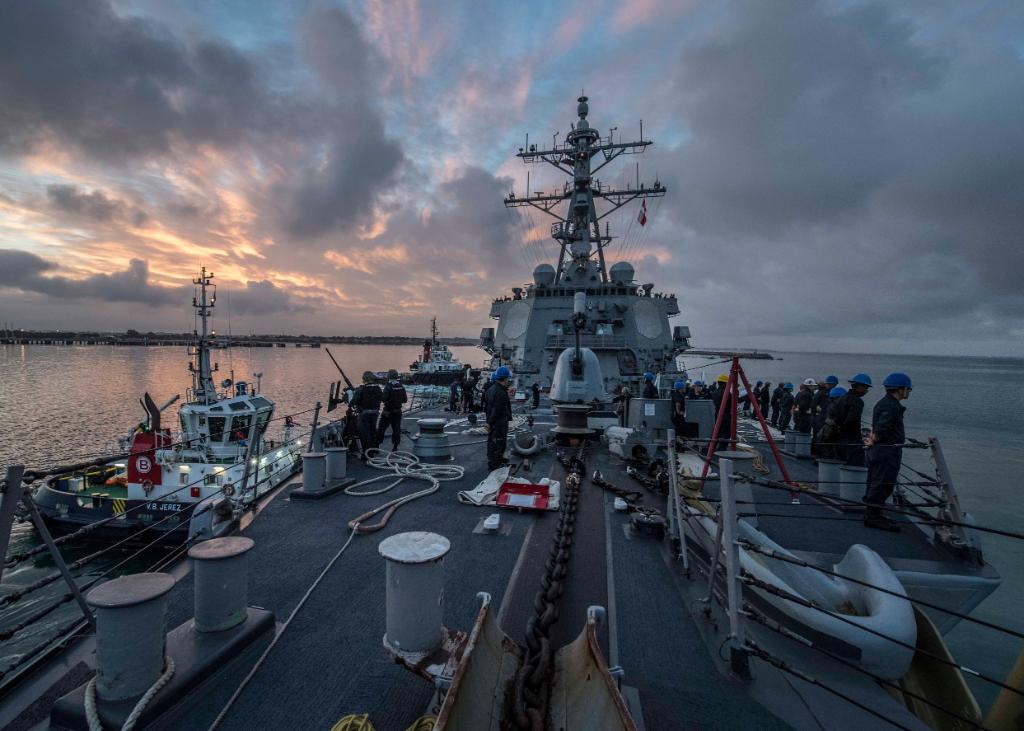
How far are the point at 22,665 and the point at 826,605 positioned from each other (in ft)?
16.3

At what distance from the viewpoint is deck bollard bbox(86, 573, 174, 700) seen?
202cm

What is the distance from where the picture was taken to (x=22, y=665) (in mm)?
2449

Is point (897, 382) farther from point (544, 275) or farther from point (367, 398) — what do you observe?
point (544, 275)

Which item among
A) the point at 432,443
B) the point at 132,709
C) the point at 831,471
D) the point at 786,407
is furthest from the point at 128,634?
the point at 786,407

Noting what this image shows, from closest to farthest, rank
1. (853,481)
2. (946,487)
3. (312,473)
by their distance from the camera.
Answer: (946,487)
(312,473)
(853,481)

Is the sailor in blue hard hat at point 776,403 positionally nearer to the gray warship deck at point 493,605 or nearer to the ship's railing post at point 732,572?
the gray warship deck at point 493,605

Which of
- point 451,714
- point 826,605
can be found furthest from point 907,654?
point 451,714

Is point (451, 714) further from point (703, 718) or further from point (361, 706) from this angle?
point (703, 718)

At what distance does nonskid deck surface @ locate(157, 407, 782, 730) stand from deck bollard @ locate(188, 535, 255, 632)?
0.36m

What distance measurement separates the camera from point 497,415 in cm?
677

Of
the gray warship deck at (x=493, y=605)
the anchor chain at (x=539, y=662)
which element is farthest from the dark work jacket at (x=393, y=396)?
the anchor chain at (x=539, y=662)

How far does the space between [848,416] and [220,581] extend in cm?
714

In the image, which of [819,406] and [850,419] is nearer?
[850,419]

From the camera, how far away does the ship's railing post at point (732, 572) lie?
2.53m
